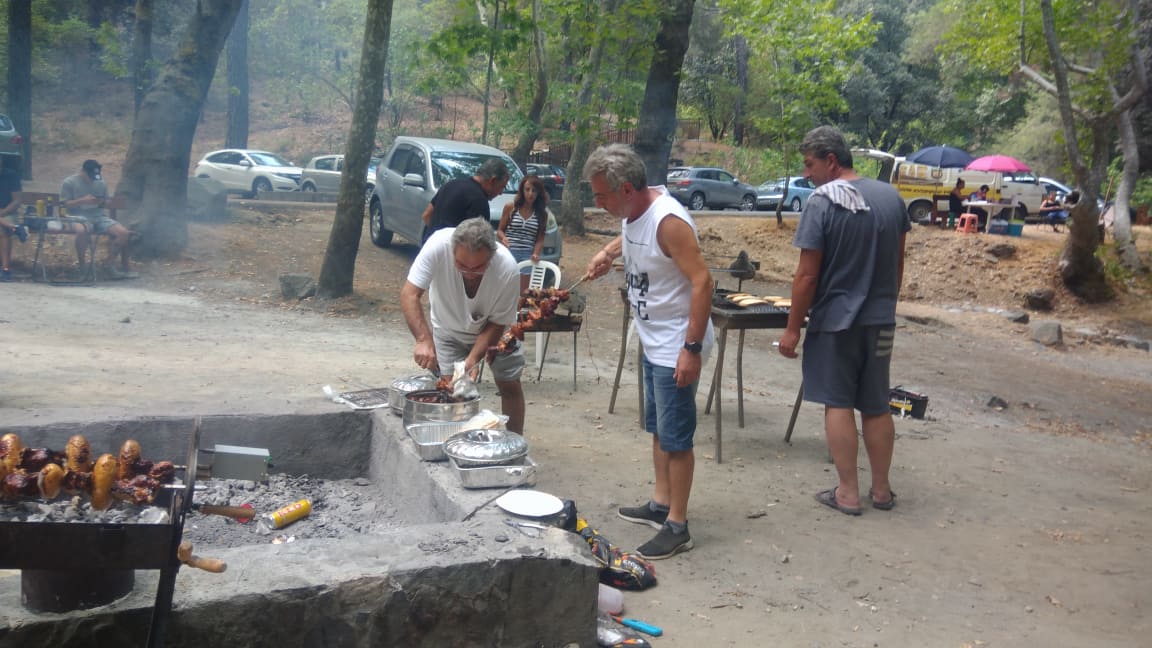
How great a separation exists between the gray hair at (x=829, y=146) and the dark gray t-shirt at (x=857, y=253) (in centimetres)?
14

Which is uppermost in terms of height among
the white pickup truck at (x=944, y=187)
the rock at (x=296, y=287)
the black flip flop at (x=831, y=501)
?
the white pickup truck at (x=944, y=187)

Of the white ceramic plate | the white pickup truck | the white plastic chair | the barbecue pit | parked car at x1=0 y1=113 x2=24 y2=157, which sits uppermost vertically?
the white pickup truck

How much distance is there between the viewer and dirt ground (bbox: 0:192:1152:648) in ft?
11.9

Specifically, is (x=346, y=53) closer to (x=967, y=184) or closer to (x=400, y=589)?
(x=967, y=184)

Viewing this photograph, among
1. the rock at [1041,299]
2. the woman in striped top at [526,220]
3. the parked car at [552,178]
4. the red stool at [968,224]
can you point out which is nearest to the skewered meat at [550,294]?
the woman in striped top at [526,220]

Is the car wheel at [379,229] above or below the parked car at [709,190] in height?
below

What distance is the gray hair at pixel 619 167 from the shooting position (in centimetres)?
382

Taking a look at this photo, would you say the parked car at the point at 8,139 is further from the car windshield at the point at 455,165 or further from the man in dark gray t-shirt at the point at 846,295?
the man in dark gray t-shirt at the point at 846,295

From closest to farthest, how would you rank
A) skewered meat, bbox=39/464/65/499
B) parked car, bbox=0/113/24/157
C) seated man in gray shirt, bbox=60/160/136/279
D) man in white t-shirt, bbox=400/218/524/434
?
skewered meat, bbox=39/464/65/499, man in white t-shirt, bbox=400/218/524/434, seated man in gray shirt, bbox=60/160/136/279, parked car, bbox=0/113/24/157

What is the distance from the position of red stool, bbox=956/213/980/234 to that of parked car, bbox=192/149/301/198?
15953 mm

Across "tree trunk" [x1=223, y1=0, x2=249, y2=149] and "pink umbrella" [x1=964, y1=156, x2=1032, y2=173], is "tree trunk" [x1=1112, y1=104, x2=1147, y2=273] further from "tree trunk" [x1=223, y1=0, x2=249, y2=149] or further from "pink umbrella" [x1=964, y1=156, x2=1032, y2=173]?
"tree trunk" [x1=223, y1=0, x2=249, y2=149]

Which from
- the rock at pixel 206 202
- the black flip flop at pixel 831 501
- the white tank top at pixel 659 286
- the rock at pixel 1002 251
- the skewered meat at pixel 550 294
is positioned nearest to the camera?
the white tank top at pixel 659 286

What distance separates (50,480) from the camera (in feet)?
8.10

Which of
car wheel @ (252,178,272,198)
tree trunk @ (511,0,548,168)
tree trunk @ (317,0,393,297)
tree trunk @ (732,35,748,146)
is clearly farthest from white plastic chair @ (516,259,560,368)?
tree trunk @ (732,35,748,146)
